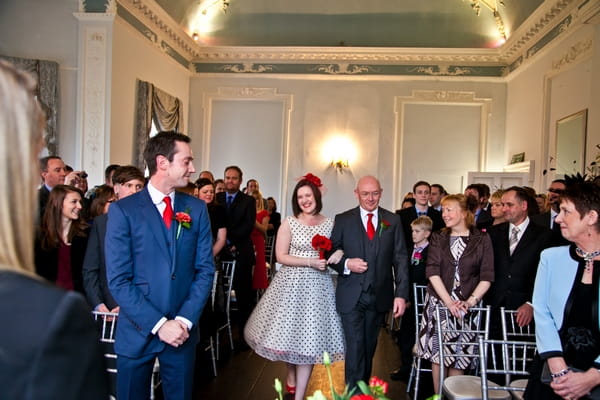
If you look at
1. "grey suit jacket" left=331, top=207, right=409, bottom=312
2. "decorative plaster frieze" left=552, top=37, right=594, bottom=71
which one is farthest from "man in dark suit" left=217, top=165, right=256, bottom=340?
"decorative plaster frieze" left=552, top=37, right=594, bottom=71

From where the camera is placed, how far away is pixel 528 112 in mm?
9883

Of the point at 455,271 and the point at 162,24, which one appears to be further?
the point at 162,24

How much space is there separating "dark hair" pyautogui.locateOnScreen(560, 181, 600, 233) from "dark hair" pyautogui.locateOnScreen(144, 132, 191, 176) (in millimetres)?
1905

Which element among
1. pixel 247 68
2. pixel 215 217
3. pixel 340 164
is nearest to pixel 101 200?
pixel 215 217

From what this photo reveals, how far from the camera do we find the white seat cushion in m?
3.05

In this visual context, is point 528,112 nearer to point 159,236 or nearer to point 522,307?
point 522,307

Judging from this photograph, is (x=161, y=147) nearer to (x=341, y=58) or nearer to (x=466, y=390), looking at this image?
(x=466, y=390)

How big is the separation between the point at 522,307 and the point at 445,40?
8.96m

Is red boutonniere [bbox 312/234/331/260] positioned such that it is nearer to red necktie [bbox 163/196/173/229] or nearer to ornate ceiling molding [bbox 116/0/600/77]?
red necktie [bbox 163/196/173/229]

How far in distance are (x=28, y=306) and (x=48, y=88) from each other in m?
7.63

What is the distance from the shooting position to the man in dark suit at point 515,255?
3893 mm

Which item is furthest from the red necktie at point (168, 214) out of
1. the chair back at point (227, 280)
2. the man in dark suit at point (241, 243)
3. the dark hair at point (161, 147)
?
the man in dark suit at point (241, 243)

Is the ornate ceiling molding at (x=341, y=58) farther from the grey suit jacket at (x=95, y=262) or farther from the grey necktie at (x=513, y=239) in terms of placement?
the grey suit jacket at (x=95, y=262)

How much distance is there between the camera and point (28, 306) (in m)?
0.71
